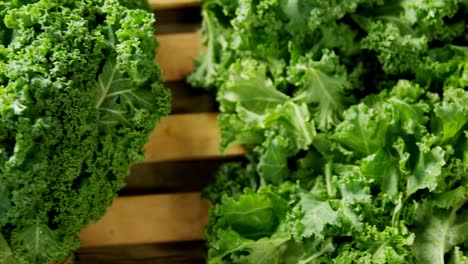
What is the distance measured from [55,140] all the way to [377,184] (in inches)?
33.1

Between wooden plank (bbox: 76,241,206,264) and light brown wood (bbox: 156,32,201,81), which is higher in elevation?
light brown wood (bbox: 156,32,201,81)

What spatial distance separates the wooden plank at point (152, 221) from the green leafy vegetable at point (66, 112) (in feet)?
1.28

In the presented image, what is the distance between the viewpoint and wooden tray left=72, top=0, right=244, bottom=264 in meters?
2.25

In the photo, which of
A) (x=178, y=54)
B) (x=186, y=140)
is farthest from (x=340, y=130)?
(x=178, y=54)

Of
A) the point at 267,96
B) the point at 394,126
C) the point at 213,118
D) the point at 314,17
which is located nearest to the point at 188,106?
the point at 213,118

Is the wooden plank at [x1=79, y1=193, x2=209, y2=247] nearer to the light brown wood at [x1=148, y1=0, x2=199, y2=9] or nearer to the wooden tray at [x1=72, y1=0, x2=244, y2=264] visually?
the wooden tray at [x1=72, y1=0, x2=244, y2=264]

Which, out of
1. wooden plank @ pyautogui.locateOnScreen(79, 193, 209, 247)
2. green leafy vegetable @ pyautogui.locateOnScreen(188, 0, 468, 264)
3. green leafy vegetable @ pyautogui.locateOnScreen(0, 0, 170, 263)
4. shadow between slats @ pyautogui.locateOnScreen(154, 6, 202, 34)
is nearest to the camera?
green leafy vegetable @ pyautogui.locateOnScreen(0, 0, 170, 263)

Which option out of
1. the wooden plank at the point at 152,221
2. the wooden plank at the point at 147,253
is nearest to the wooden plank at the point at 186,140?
the wooden plank at the point at 152,221

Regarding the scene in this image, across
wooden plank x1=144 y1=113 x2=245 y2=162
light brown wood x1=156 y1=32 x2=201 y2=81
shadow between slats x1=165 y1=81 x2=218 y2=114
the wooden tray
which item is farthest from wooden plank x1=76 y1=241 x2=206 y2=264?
light brown wood x1=156 y1=32 x2=201 y2=81

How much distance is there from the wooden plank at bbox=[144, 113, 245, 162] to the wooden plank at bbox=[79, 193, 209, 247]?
0.43 feet

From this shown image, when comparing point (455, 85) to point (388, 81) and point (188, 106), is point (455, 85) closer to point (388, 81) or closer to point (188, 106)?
point (388, 81)

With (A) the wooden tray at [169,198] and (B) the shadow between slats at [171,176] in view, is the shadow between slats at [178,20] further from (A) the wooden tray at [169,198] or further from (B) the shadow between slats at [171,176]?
(B) the shadow between slats at [171,176]

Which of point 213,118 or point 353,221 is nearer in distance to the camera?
point 353,221

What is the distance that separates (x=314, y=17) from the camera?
193cm
